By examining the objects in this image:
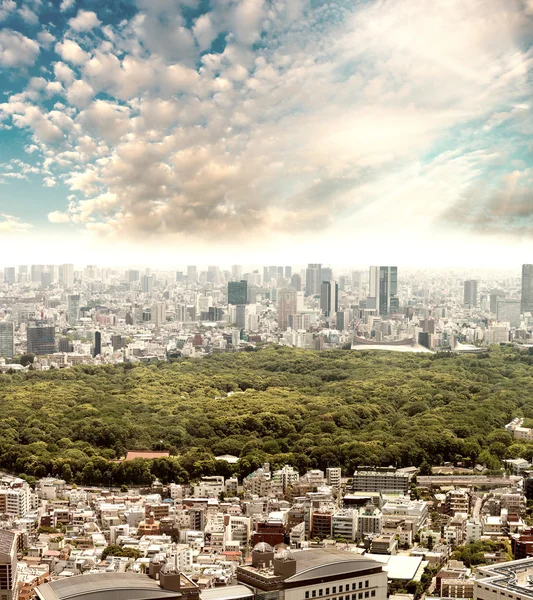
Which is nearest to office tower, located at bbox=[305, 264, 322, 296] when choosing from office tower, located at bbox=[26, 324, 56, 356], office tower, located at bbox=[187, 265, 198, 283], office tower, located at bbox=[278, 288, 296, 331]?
office tower, located at bbox=[278, 288, 296, 331]

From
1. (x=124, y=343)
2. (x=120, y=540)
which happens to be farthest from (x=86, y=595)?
(x=124, y=343)

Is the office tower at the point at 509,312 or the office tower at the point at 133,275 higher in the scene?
the office tower at the point at 133,275

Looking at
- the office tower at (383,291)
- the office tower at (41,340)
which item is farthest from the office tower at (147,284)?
the office tower at (383,291)

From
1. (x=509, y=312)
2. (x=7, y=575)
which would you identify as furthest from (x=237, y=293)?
(x=7, y=575)

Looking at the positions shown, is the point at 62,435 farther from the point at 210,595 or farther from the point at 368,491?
the point at 210,595

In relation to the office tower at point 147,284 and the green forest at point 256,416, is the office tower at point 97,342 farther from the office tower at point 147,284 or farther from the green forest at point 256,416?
the green forest at point 256,416

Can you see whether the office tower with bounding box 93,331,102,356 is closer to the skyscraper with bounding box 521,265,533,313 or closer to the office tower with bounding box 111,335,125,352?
the office tower with bounding box 111,335,125,352

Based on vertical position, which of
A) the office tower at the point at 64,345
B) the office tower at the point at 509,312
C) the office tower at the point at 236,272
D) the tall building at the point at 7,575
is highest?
the office tower at the point at 236,272

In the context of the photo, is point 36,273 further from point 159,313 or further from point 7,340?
point 159,313
